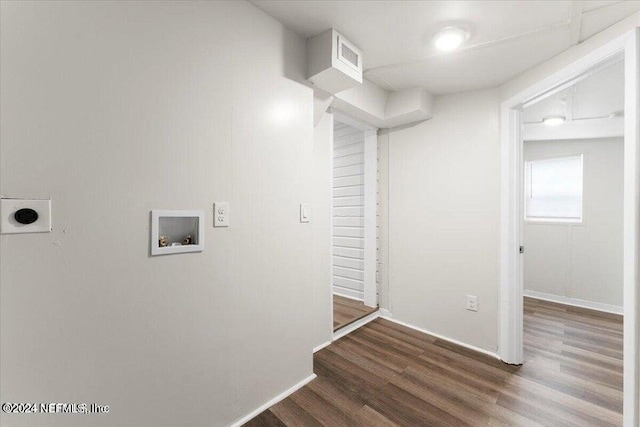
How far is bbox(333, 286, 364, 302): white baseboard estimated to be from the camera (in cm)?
334

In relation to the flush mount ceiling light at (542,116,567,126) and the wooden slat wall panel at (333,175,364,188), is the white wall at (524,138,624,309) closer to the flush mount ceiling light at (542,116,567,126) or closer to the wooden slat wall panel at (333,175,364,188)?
the flush mount ceiling light at (542,116,567,126)

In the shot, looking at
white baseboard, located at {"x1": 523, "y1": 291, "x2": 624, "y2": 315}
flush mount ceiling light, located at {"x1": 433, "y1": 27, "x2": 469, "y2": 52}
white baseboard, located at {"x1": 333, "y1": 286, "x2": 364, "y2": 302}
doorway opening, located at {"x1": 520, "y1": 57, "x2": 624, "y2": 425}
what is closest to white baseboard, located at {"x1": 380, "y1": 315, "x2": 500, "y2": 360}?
doorway opening, located at {"x1": 520, "y1": 57, "x2": 624, "y2": 425}

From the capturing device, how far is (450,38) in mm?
1744

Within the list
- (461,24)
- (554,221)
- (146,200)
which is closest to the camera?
(146,200)

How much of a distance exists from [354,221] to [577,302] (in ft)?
10.1

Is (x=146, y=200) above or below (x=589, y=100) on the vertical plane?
below

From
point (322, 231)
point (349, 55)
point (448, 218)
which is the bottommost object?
point (322, 231)

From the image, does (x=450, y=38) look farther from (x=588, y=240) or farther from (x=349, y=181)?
(x=588, y=240)

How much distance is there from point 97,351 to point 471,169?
9.17 ft

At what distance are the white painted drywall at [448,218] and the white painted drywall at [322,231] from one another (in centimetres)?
90

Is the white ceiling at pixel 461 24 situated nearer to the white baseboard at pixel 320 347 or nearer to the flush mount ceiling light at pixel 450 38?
the flush mount ceiling light at pixel 450 38

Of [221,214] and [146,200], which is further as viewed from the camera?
[221,214]

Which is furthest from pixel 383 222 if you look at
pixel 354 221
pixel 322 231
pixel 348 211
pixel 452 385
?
pixel 452 385

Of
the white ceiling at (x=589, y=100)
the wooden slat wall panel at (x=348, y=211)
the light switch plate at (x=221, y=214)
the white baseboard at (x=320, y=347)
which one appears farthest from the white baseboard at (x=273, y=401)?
the white ceiling at (x=589, y=100)
